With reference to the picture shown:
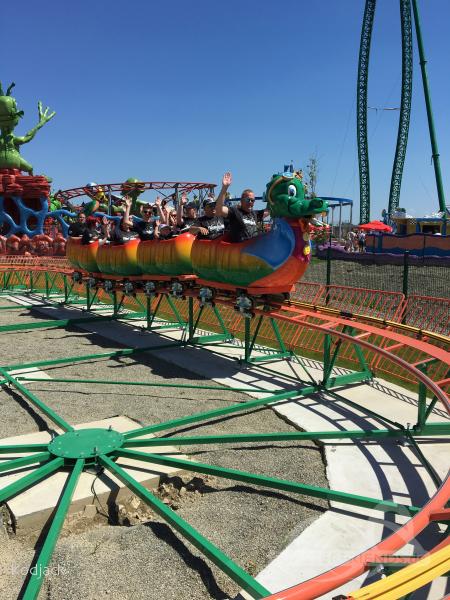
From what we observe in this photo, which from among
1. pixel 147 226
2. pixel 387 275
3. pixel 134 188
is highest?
pixel 134 188

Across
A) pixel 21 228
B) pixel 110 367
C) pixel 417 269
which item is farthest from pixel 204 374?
pixel 21 228

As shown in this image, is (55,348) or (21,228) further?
(21,228)

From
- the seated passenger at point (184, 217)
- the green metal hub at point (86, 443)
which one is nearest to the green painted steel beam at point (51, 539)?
the green metal hub at point (86, 443)

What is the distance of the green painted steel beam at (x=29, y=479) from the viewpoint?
117 inches

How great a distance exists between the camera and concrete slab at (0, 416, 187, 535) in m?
2.94

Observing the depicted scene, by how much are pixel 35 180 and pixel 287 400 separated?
22.4m

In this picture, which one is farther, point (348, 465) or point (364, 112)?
point (364, 112)

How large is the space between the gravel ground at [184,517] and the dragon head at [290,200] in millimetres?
1999

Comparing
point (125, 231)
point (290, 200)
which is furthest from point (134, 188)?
point (290, 200)

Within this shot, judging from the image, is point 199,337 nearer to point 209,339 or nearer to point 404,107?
point 209,339

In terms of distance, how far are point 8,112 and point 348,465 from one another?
2557cm

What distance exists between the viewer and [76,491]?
3.14 m

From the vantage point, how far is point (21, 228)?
24.4 metres

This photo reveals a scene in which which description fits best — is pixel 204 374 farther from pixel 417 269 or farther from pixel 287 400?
pixel 417 269
